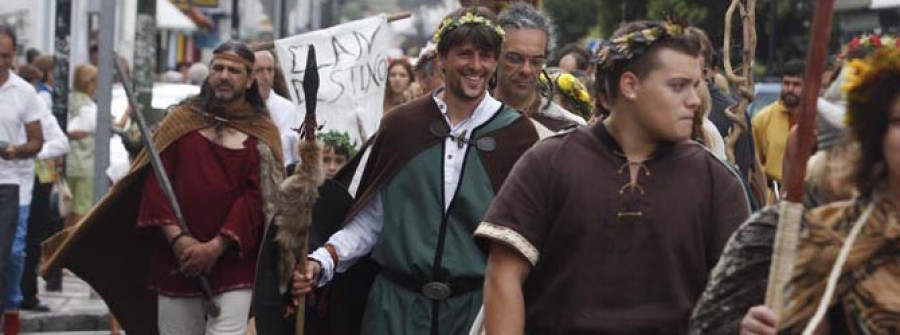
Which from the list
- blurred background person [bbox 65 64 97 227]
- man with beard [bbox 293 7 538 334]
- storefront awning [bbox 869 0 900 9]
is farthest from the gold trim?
storefront awning [bbox 869 0 900 9]

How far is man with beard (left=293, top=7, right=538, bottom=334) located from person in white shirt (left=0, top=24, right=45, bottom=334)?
5642 millimetres

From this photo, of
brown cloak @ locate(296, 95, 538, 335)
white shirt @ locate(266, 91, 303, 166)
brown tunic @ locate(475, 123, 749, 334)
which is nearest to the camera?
brown tunic @ locate(475, 123, 749, 334)

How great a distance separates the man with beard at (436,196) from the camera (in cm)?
753

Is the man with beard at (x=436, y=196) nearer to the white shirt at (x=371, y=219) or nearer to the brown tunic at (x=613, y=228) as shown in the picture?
the white shirt at (x=371, y=219)

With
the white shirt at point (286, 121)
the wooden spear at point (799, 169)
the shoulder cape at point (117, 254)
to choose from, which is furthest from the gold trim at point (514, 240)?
the white shirt at point (286, 121)

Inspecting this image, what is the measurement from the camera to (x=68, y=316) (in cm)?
1512

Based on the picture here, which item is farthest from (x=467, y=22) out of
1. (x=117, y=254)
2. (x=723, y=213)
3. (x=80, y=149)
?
(x=80, y=149)

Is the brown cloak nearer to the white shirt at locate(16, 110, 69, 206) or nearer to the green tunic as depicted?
the green tunic

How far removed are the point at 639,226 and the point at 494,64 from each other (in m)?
2.20

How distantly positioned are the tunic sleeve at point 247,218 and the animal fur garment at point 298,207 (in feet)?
6.13

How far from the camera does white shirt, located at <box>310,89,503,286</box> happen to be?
764 centimetres

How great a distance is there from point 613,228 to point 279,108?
6.69 meters

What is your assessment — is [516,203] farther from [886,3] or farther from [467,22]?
[886,3]

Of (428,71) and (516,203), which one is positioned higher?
(516,203)
